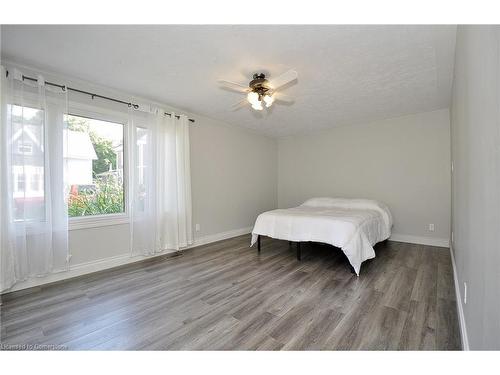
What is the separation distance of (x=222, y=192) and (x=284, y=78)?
2747 millimetres

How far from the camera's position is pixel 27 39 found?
6.31 ft

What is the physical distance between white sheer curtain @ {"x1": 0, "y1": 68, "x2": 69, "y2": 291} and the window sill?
0.15 meters

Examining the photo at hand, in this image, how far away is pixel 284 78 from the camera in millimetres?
2215

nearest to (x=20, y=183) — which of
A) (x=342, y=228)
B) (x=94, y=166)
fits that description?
(x=94, y=166)

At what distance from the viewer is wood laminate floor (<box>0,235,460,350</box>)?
1560 millimetres

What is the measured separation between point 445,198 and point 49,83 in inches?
230

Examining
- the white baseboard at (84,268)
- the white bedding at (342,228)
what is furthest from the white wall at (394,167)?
the white baseboard at (84,268)

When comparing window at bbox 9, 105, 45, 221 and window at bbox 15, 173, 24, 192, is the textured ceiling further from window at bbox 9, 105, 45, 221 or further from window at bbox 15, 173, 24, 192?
window at bbox 15, 173, 24, 192

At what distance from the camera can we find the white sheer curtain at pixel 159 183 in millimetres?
3211

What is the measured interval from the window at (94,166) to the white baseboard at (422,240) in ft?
15.6

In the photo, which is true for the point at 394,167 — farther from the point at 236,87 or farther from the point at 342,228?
the point at 236,87

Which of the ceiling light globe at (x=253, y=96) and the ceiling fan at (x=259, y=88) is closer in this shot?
the ceiling fan at (x=259, y=88)

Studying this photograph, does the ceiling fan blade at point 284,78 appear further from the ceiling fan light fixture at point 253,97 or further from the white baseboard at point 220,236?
the white baseboard at point 220,236
